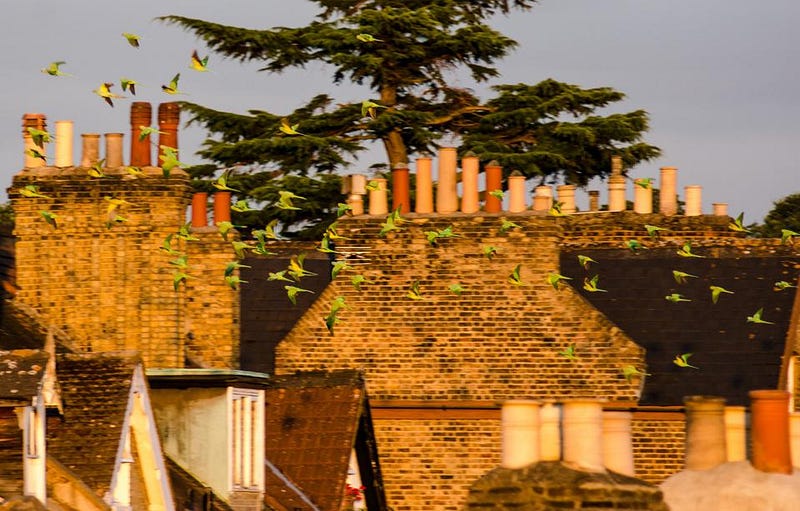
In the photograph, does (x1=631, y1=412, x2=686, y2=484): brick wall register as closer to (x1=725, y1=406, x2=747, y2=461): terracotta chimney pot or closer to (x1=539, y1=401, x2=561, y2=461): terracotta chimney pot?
(x1=725, y1=406, x2=747, y2=461): terracotta chimney pot

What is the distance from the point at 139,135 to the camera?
122 ft

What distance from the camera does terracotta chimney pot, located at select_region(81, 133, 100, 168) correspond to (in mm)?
37312

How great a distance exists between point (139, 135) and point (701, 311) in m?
9.54

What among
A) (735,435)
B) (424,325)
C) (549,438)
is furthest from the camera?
(424,325)

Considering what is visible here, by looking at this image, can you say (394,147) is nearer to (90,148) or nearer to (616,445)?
(90,148)

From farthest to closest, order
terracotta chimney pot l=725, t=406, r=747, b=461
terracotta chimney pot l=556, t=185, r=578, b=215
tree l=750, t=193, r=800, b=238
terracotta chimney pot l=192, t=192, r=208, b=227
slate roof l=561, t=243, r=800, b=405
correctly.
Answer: tree l=750, t=193, r=800, b=238, terracotta chimney pot l=556, t=185, r=578, b=215, terracotta chimney pot l=192, t=192, r=208, b=227, slate roof l=561, t=243, r=800, b=405, terracotta chimney pot l=725, t=406, r=747, b=461

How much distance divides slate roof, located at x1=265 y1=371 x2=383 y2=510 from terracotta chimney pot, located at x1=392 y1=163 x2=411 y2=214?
15.7ft

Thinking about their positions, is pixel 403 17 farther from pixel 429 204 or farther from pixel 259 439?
pixel 259 439

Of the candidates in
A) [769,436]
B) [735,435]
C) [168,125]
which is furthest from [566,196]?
[769,436]

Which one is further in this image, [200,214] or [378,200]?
[200,214]

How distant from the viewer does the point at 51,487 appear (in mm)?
23234

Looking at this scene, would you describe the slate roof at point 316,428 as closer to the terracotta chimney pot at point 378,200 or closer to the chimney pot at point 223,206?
the terracotta chimney pot at point 378,200

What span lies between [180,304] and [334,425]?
4.18 m

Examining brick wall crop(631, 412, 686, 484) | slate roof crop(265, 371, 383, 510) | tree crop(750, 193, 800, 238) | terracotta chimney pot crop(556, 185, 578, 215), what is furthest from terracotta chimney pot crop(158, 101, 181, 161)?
tree crop(750, 193, 800, 238)
